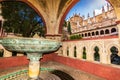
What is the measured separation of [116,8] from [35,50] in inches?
204

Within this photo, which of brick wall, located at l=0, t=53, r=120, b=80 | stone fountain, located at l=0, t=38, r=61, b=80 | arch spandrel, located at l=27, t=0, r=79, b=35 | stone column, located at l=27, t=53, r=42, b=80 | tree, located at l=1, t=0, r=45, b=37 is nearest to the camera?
stone fountain, located at l=0, t=38, r=61, b=80

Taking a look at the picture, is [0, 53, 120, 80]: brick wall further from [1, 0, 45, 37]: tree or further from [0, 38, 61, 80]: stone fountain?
[1, 0, 45, 37]: tree

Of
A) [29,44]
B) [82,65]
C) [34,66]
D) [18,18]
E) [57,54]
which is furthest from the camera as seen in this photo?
[18,18]

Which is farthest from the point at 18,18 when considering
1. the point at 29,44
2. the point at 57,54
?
the point at 29,44

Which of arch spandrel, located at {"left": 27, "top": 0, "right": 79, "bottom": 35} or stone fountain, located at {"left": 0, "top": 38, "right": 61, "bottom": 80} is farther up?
arch spandrel, located at {"left": 27, "top": 0, "right": 79, "bottom": 35}

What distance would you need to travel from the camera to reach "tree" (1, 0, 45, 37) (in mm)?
11961

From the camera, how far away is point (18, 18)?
12352 mm

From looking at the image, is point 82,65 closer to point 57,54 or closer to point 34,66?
point 34,66

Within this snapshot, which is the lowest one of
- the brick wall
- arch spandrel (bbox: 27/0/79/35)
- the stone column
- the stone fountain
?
the brick wall

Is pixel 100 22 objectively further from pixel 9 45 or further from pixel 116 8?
pixel 9 45

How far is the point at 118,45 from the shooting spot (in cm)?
481

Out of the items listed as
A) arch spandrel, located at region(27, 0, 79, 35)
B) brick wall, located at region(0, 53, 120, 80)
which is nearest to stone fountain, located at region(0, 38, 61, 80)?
brick wall, located at region(0, 53, 120, 80)

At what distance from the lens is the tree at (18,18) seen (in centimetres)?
1196

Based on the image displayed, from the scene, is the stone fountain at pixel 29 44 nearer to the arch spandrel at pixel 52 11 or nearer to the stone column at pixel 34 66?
the stone column at pixel 34 66
